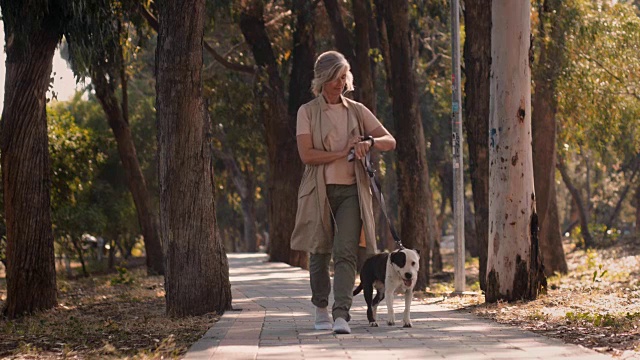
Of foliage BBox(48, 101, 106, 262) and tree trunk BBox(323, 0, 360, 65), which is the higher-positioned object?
tree trunk BBox(323, 0, 360, 65)

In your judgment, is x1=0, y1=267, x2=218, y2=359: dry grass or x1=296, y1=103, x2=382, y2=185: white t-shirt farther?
x1=296, y1=103, x2=382, y2=185: white t-shirt

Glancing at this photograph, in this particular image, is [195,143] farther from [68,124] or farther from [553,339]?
[68,124]

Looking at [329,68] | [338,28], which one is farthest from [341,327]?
[338,28]

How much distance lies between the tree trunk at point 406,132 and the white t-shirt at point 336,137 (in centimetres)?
1187

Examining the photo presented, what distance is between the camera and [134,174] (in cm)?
2644

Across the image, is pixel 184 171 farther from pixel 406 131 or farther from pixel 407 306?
pixel 406 131

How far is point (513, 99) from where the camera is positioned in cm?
1312

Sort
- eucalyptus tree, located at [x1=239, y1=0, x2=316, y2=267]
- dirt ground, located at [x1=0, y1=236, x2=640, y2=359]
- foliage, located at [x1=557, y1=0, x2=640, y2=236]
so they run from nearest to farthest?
1. dirt ground, located at [x1=0, y1=236, x2=640, y2=359]
2. foliage, located at [x1=557, y1=0, x2=640, y2=236]
3. eucalyptus tree, located at [x1=239, y1=0, x2=316, y2=267]

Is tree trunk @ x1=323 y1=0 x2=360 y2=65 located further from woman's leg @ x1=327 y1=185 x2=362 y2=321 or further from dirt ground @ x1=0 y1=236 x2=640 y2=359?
woman's leg @ x1=327 y1=185 x2=362 y2=321

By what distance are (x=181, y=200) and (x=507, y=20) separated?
4140 mm

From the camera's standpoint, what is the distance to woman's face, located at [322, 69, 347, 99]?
364 inches

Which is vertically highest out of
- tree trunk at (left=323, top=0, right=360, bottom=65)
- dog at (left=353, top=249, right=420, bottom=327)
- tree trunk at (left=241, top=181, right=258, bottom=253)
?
tree trunk at (left=323, top=0, right=360, bottom=65)

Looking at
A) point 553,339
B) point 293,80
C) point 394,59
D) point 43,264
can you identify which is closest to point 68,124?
point 293,80

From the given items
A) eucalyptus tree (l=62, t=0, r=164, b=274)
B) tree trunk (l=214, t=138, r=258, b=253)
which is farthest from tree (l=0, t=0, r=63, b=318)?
tree trunk (l=214, t=138, r=258, b=253)
